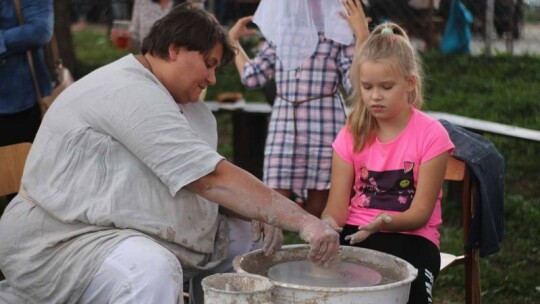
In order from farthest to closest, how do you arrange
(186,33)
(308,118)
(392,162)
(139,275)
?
(308,118) < (392,162) < (186,33) < (139,275)

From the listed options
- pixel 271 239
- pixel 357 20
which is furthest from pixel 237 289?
pixel 357 20

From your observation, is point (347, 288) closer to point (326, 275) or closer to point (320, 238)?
point (320, 238)

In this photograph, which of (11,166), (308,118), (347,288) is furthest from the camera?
(308,118)

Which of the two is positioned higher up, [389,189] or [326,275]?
[389,189]

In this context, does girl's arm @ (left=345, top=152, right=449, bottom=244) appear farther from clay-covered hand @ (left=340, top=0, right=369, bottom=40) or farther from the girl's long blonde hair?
clay-covered hand @ (left=340, top=0, right=369, bottom=40)

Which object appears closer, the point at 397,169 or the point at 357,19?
the point at 397,169

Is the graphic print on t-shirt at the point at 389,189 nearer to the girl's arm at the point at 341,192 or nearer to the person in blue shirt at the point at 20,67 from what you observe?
the girl's arm at the point at 341,192

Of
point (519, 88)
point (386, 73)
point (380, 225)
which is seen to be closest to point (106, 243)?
point (380, 225)

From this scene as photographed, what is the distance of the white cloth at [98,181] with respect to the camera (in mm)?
2996

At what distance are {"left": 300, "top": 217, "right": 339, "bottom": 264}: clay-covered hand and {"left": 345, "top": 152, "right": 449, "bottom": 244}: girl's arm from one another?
33cm

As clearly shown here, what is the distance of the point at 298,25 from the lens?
4395mm

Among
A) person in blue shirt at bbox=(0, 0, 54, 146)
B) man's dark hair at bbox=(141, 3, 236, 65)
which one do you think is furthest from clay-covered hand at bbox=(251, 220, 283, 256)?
person in blue shirt at bbox=(0, 0, 54, 146)

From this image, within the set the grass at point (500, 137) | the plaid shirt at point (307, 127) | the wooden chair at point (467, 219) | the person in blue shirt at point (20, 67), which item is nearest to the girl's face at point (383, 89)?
the wooden chair at point (467, 219)

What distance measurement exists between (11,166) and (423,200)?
5.11ft
